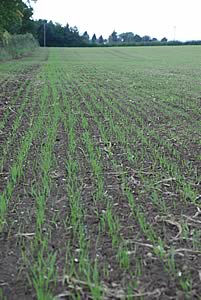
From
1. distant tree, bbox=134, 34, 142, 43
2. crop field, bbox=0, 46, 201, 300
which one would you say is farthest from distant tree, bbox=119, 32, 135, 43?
crop field, bbox=0, 46, 201, 300

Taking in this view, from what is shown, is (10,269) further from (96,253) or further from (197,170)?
(197,170)

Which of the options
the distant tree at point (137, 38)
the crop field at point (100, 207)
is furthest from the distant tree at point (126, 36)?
the crop field at point (100, 207)

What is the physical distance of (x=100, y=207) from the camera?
4180mm

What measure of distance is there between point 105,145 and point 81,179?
5.63 ft

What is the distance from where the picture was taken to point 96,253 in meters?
3.27

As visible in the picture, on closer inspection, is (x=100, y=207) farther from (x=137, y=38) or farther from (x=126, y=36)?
(x=126, y=36)

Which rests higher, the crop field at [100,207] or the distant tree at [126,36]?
the crop field at [100,207]

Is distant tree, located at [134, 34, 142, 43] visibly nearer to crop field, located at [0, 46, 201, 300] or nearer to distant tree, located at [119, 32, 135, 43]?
distant tree, located at [119, 32, 135, 43]

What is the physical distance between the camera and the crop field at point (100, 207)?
9.59 feet

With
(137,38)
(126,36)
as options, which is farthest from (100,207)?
(126,36)

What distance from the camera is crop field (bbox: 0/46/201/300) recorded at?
9.59 feet

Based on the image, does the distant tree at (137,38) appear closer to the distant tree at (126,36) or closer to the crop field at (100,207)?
the distant tree at (126,36)

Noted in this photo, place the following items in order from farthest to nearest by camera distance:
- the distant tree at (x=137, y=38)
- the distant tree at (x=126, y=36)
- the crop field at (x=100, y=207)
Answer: the distant tree at (x=126, y=36) → the distant tree at (x=137, y=38) → the crop field at (x=100, y=207)

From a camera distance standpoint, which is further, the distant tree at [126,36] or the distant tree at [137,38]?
the distant tree at [126,36]
